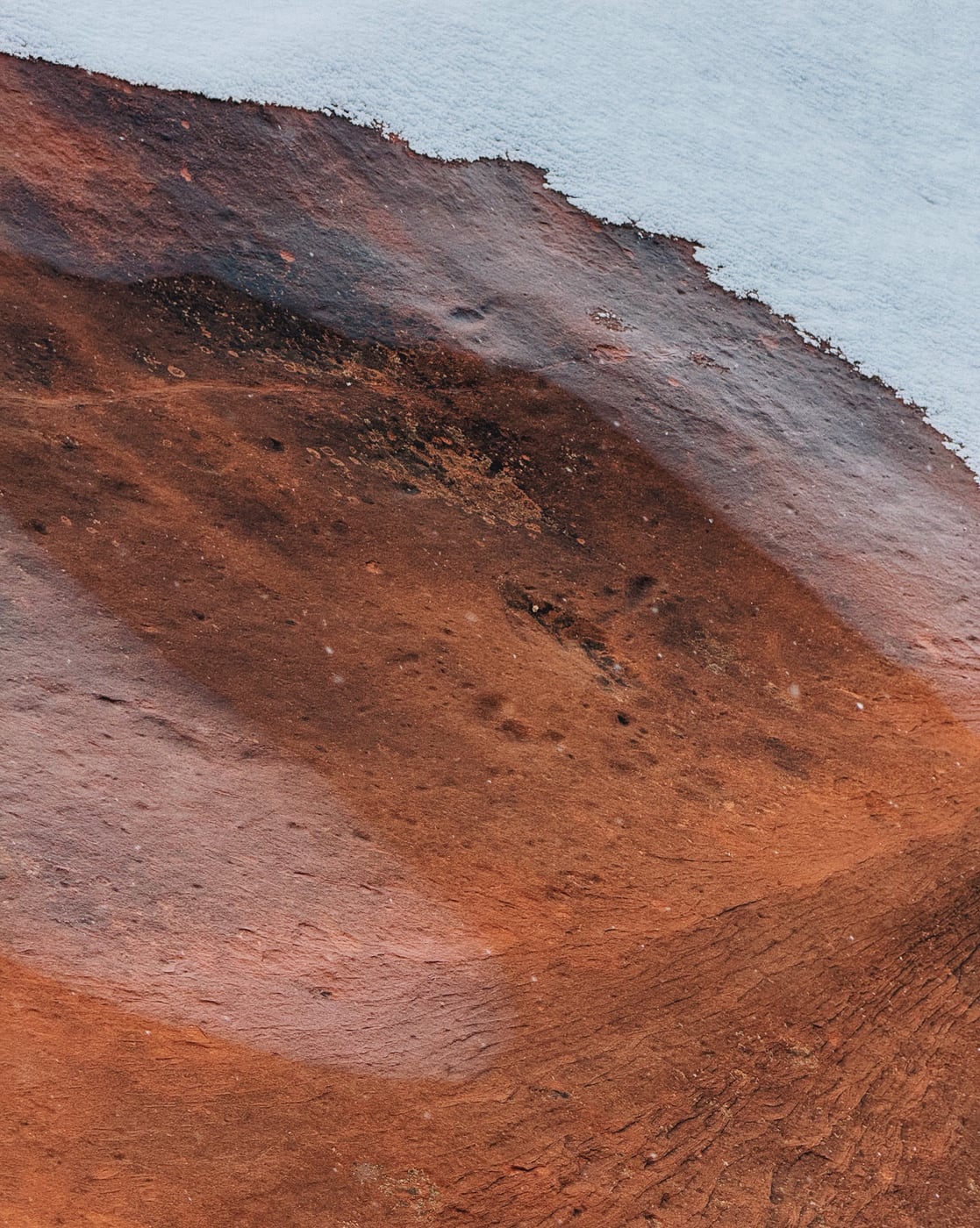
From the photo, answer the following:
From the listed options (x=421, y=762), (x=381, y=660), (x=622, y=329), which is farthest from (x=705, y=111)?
(x=421, y=762)

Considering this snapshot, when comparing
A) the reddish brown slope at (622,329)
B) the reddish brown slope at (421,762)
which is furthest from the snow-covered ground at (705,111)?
the reddish brown slope at (421,762)

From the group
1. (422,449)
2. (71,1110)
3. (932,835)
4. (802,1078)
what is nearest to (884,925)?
(932,835)

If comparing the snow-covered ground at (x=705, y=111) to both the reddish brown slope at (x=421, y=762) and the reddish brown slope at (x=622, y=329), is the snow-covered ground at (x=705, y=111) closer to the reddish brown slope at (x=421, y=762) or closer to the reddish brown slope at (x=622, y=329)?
the reddish brown slope at (x=622, y=329)

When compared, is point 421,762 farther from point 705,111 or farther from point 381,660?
point 705,111

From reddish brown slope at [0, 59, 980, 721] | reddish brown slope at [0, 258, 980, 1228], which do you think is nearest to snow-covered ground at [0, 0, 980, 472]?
reddish brown slope at [0, 59, 980, 721]

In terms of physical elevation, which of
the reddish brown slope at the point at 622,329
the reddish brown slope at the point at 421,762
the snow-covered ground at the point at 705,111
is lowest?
the reddish brown slope at the point at 421,762

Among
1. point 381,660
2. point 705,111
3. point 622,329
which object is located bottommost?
point 381,660

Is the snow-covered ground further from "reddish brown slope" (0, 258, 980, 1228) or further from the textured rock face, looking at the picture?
"reddish brown slope" (0, 258, 980, 1228)
